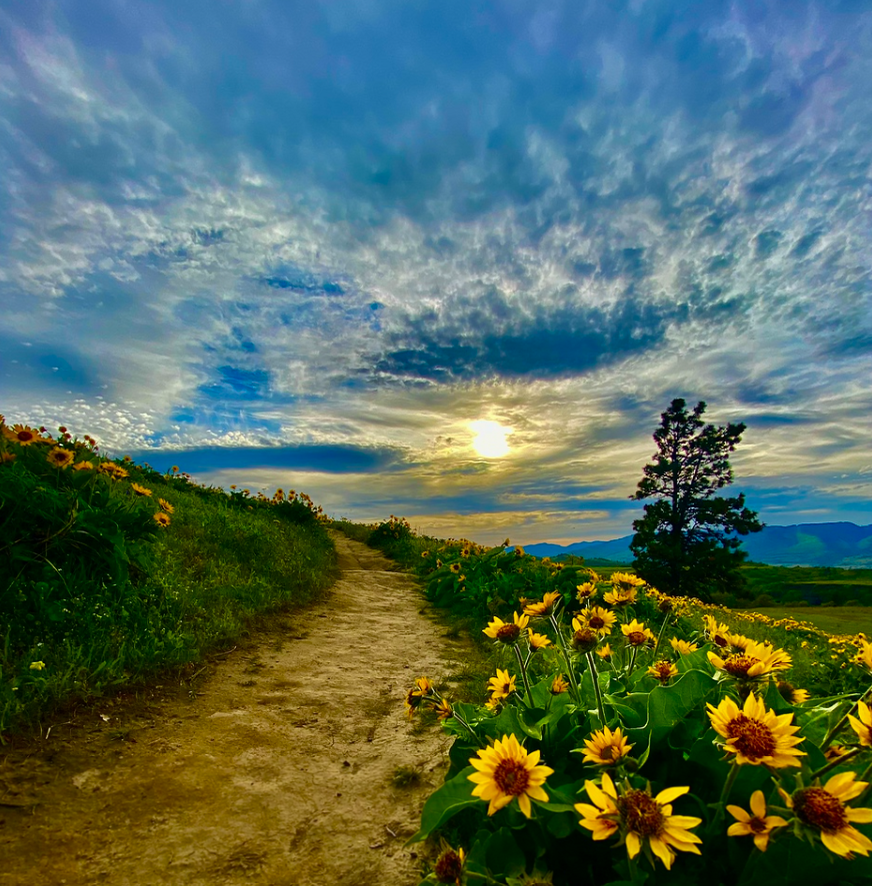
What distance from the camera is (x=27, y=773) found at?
9.11ft

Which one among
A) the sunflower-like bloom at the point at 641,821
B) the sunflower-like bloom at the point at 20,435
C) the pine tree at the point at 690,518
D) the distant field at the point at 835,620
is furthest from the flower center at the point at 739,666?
the pine tree at the point at 690,518

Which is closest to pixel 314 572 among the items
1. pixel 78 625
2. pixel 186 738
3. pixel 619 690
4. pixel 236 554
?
pixel 236 554

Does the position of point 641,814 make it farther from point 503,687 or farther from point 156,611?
point 156,611

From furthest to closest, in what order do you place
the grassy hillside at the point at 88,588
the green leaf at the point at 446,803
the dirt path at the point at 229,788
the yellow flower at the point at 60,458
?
the yellow flower at the point at 60,458 → the grassy hillside at the point at 88,588 → the dirt path at the point at 229,788 → the green leaf at the point at 446,803

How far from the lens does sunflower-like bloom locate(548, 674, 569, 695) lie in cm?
279

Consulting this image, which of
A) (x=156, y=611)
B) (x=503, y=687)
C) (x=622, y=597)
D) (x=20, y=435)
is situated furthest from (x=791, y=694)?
(x=20, y=435)

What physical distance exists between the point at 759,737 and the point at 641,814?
411 mm

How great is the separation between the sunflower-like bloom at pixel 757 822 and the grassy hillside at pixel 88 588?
386cm

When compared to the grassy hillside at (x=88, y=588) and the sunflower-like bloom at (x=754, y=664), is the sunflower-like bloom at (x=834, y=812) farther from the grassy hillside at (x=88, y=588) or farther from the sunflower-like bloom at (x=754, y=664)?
the grassy hillside at (x=88, y=588)

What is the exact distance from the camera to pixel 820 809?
4.18 ft

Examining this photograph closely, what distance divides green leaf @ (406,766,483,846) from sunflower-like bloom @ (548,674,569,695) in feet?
2.97

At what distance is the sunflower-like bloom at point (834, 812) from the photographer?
1.23 metres

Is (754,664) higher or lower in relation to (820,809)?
higher

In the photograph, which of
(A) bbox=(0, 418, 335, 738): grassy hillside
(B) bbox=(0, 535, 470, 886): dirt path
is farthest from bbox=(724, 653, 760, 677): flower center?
(A) bbox=(0, 418, 335, 738): grassy hillside
